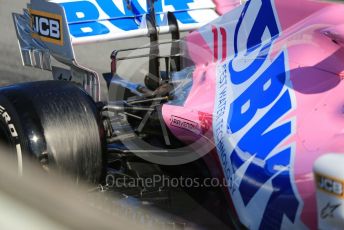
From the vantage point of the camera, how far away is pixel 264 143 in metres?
2.05

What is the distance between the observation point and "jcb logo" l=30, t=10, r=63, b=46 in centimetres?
311

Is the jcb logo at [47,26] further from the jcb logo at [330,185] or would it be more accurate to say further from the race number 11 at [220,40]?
the jcb logo at [330,185]

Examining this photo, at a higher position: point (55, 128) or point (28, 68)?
point (55, 128)

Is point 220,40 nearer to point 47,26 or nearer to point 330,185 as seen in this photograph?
point 47,26

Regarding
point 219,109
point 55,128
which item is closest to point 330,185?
point 219,109

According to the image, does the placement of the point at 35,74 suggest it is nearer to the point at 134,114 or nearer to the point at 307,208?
the point at 134,114

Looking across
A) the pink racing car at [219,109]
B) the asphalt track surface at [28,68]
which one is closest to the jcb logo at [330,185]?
the pink racing car at [219,109]

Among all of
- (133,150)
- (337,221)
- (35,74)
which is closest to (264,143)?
(337,221)

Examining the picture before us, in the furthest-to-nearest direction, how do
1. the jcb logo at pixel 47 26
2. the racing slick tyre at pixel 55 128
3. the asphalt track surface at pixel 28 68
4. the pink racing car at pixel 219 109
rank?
the asphalt track surface at pixel 28 68 → the jcb logo at pixel 47 26 → the racing slick tyre at pixel 55 128 → the pink racing car at pixel 219 109

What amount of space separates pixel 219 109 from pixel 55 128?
2.31ft

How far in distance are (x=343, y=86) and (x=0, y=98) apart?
57.8 inches

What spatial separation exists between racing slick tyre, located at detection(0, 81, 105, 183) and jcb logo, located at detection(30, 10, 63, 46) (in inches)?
22.5

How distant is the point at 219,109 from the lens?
7.77ft

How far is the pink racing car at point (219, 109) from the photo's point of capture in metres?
1.91
